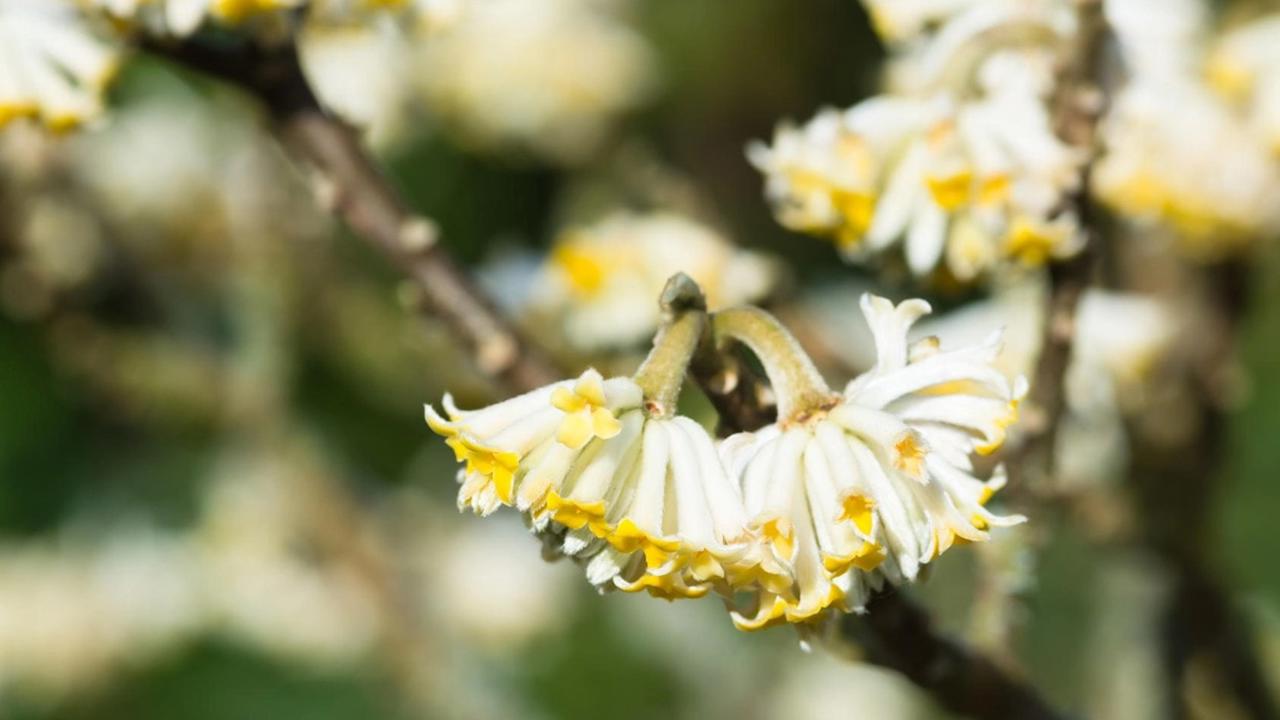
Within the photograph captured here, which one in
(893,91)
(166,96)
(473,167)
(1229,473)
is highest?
(166,96)

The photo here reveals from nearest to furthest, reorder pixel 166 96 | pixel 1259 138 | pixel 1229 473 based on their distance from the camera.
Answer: pixel 1259 138 < pixel 1229 473 < pixel 166 96

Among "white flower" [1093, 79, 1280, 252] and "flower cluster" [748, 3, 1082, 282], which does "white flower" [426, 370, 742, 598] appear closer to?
"flower cluster" [748, 3, 1082, 282]

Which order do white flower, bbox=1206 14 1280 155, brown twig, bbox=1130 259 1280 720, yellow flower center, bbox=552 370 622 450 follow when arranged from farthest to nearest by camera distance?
brown twig, bbox=1130 259 1280 720, white flower, bbox=1206 14 1280 155, yellow flower center, bbox=552 370 622 450

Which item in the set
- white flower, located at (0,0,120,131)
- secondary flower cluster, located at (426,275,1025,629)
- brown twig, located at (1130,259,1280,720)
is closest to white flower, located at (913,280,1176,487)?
brown twig, located at (1130,259,1280,720)

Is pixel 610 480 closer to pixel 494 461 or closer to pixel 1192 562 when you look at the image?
pixel 494 461

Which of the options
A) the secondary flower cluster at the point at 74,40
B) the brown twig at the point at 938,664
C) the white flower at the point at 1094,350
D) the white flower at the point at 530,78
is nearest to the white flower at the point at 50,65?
the secondary flower cluster at the point at 74,40

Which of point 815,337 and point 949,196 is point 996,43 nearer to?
point 949,196

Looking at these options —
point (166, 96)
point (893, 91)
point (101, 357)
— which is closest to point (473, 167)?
point (166, 96)

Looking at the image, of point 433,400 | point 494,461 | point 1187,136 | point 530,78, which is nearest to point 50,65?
point 494,461
